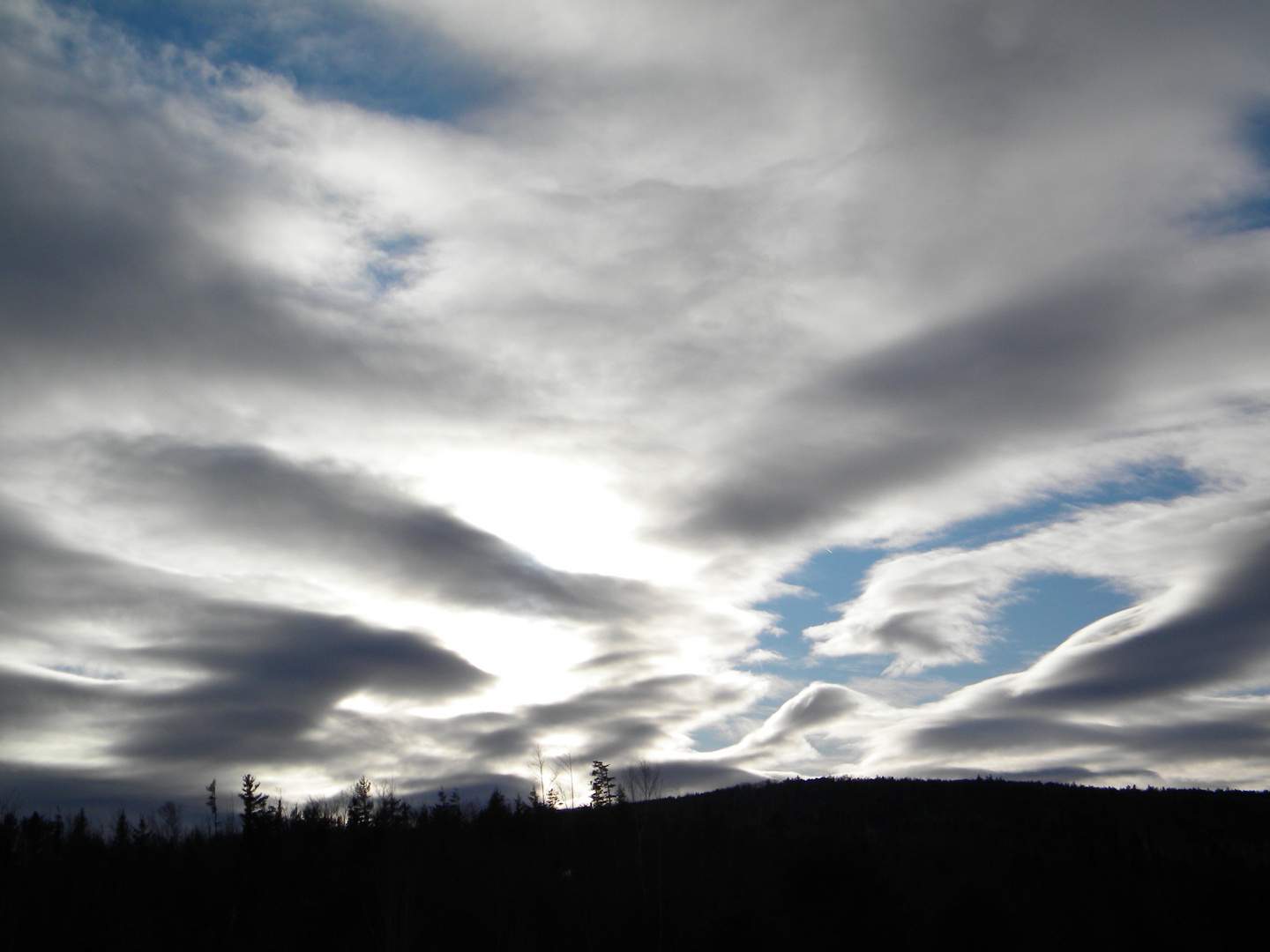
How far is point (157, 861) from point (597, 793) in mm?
53691

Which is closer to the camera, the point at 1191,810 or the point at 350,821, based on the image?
the point at 350,821

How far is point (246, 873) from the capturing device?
70.8m

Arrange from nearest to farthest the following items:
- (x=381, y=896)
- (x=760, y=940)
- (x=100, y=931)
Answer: (x=100, y=931)
(x=760, y=940)
(x=381, y=896)

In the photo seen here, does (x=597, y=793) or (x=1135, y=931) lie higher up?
(x=597, y=793)

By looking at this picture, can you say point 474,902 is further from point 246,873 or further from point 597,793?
point 597,793

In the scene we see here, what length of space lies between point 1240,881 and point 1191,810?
3896cm

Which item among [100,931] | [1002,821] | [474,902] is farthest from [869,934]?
[1002,821]

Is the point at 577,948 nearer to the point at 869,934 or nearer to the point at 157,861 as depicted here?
the point at 869,934

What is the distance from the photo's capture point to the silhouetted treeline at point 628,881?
61219mm

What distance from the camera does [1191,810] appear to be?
392ft

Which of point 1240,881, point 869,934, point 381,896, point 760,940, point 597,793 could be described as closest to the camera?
point 760,940

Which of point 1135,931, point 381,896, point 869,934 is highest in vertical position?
point 381,896

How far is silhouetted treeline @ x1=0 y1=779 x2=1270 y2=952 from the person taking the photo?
201 ft

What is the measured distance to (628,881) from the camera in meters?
76.0
